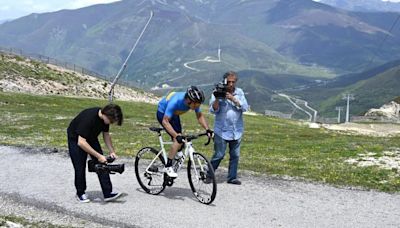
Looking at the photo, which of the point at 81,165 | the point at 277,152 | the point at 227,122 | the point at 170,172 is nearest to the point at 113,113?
the point at 81,165

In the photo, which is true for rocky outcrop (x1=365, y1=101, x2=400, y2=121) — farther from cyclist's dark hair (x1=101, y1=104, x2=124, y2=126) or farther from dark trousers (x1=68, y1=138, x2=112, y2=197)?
cyclist's dark hair (x1=101, y1=104, x2=124, y2=126)

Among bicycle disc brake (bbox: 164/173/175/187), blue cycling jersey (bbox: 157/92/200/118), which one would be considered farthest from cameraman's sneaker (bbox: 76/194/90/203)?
blue cycling jersey (bbox: 157/92/200/118)

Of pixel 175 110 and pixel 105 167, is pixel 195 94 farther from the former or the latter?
pixel 105 167

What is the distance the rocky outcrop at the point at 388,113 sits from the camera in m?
148

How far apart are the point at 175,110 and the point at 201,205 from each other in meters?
2.84

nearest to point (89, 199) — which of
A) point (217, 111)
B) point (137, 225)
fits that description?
point (137, 225)

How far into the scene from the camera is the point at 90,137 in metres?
13.3

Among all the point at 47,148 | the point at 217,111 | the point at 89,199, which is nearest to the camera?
the point at 89,199

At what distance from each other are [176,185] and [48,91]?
234 ft

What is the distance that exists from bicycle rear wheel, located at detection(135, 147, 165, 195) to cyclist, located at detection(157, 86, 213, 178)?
56cm

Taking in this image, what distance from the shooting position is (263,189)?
1561 cm

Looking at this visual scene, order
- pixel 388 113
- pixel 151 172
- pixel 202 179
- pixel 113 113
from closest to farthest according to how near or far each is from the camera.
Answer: pixel 113 113 → pixel 202 179 → pixel 151 172 → pixel 388 113

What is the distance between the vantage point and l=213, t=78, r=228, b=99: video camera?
14586 millimetres

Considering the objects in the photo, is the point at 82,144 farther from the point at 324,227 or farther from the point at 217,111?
the point at 324,227
